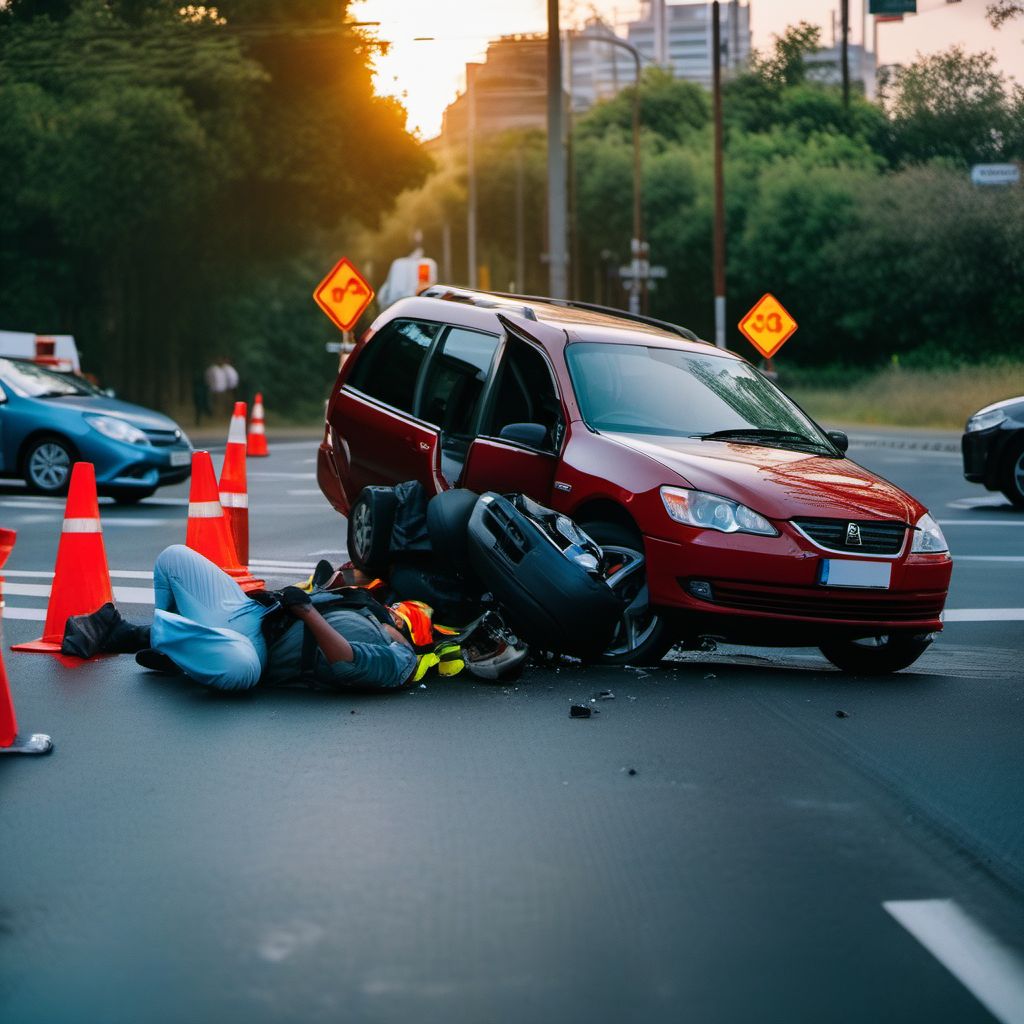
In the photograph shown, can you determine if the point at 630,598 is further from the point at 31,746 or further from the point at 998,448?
the point at 998,448

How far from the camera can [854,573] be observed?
27.1ft

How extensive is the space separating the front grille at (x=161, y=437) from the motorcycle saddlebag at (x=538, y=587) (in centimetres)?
1082

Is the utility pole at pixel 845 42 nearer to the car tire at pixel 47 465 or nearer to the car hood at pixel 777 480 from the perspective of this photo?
the car tire at pixel 47 465

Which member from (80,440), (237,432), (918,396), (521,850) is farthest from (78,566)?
(918,396)

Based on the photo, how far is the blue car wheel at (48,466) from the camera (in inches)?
749

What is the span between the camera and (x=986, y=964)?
4301mm

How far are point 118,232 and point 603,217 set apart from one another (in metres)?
45.0

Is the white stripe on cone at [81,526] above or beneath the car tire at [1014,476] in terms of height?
above

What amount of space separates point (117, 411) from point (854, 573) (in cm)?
1221

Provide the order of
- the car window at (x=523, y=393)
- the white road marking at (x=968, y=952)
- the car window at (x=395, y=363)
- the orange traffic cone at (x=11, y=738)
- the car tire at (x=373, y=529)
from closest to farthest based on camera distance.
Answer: the white road marking at (x=968, y=952)
the orange traffic cone at (x=11, y=738)
the car tire at (x=373, y=529)
the car window at (x=523, y=393)
the car window at (x=395, y=363)

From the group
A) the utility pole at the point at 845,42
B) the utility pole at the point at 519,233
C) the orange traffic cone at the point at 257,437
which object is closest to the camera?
the orange traffic cone at the point at 257,437

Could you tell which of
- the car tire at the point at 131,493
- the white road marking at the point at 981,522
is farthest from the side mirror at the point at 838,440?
the car tire at the point at 131,493

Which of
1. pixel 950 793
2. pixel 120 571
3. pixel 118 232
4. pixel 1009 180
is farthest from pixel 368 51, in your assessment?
pixel 950 793

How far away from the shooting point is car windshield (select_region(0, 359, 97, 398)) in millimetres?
19312
